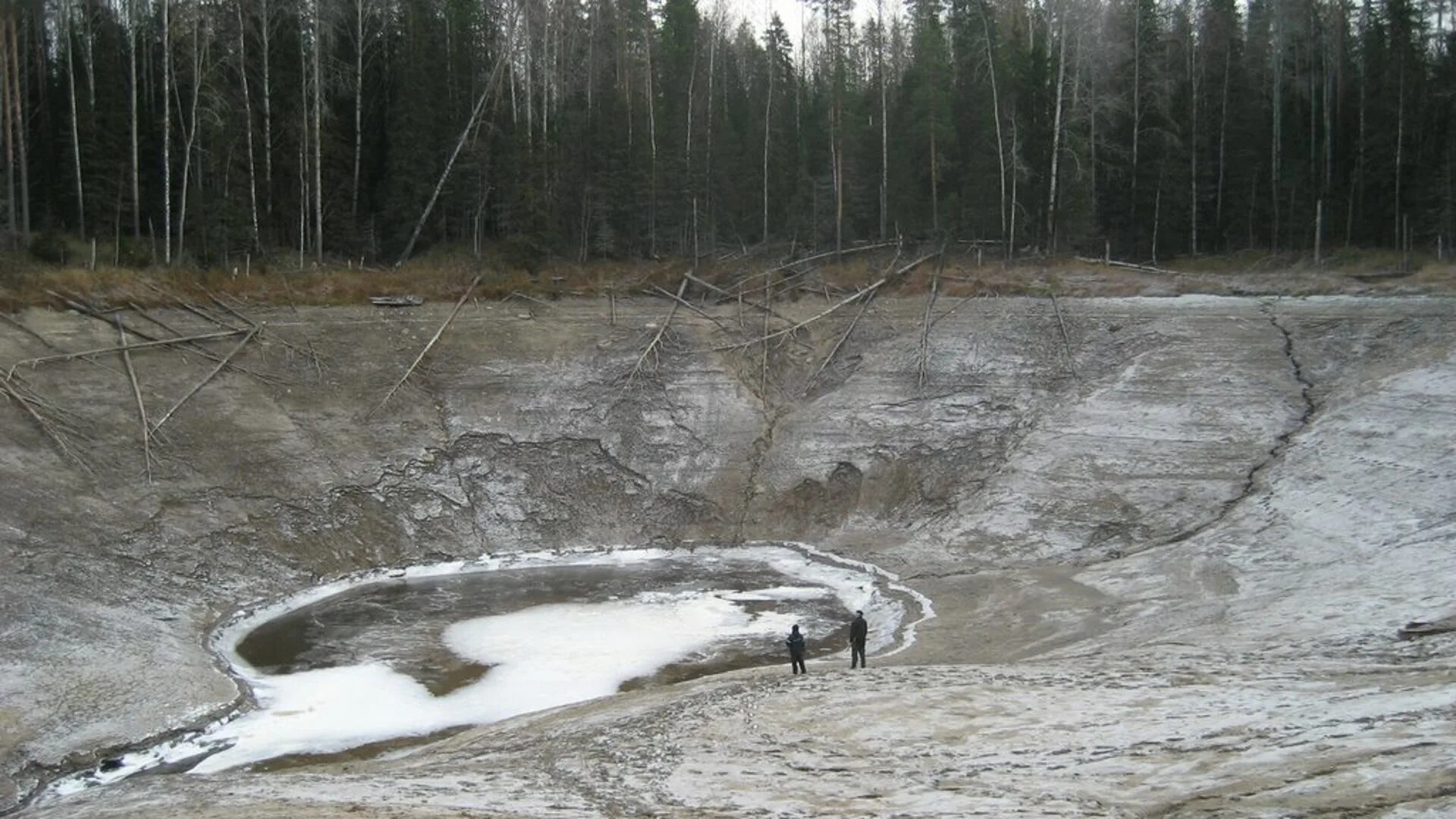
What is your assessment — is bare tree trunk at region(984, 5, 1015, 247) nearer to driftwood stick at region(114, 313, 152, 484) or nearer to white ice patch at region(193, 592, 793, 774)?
white ice patch at region(193, 592, 793, 774)

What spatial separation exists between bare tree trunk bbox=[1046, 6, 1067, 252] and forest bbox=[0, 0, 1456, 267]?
0.25 m

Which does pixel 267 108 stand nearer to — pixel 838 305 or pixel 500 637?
pixel 838 305

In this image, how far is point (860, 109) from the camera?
54.9m

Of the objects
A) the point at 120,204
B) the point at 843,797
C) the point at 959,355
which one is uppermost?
the point at 120,204

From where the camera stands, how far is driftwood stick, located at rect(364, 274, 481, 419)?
31341mm

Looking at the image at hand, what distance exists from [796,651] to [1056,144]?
27.2m

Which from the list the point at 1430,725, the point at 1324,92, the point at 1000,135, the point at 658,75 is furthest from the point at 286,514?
the point at 1324,92

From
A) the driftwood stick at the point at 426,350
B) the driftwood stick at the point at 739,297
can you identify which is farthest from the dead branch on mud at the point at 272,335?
the driftwood stick at the point at 739,297

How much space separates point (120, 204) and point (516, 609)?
26.1 metres

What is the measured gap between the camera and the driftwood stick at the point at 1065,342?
106 feet

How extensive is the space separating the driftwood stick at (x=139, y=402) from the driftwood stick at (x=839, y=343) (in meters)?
16.6

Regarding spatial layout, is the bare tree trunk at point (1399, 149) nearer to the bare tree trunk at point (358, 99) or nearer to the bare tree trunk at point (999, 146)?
the bare tree trunk at point (999, 146)

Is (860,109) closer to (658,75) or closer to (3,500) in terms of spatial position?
(658,75)

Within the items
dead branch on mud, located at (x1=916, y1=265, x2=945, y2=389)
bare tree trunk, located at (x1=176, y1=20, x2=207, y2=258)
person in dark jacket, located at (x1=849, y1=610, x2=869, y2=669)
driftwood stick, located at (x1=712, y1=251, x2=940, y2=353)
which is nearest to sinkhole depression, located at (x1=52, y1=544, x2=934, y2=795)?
person in dark jacket, located at (x1=849, y1=610, x2=869, y2=669)
